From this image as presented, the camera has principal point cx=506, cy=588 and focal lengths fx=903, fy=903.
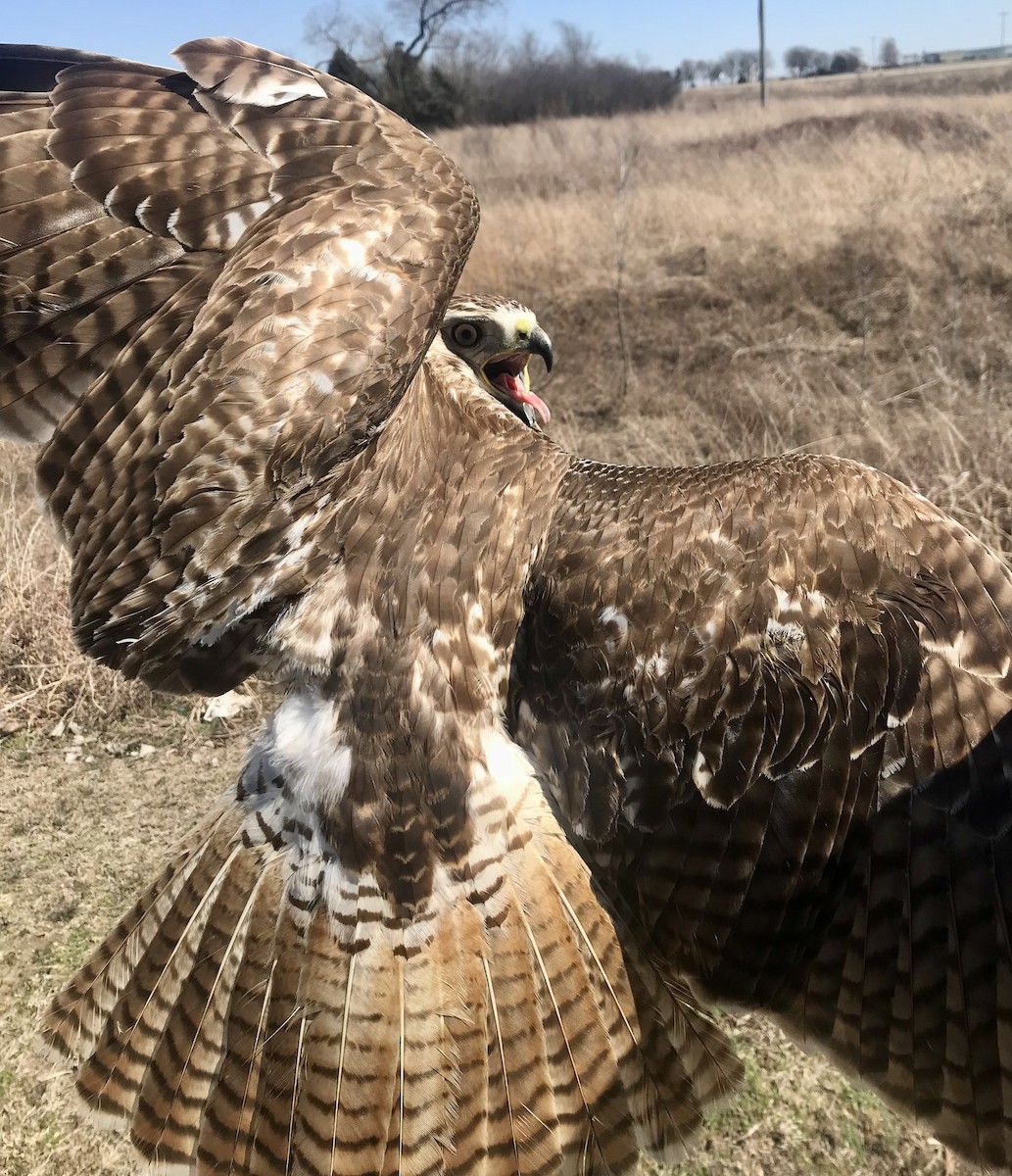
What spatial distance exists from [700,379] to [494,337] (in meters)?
8.92

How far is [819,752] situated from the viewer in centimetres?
203

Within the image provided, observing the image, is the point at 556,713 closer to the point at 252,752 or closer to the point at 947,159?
the point at 252,752

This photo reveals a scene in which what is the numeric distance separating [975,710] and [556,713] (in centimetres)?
96

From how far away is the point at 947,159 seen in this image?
16531 mm

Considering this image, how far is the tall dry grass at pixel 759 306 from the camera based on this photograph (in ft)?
18.4

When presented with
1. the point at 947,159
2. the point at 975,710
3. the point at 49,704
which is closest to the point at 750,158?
the point at 947,159

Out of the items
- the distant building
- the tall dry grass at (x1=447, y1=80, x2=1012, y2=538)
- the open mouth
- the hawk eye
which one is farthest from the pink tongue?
the distant building

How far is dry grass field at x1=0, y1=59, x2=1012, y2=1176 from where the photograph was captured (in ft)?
9.86

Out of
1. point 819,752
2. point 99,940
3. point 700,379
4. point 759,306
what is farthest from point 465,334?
point 759,306

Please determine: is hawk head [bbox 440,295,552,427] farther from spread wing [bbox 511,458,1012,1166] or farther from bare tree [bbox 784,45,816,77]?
→ bare tree [bbox 784,45,816,77]

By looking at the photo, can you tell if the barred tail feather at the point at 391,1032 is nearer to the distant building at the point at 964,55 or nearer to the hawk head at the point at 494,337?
the hawk head at the point at 494,337

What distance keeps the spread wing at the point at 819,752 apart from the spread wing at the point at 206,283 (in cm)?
74

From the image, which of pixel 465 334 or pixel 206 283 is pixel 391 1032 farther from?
pixel 465 334

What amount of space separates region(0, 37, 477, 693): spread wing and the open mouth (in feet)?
4.32
